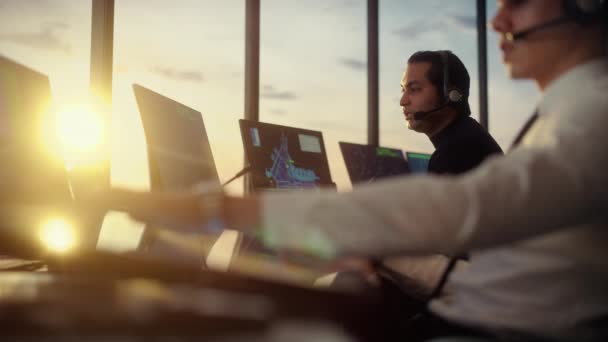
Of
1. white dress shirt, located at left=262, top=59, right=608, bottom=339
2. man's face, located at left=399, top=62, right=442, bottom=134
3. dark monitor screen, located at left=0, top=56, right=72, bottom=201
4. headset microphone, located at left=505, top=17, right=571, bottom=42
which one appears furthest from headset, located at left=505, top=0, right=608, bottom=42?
man's face, located at left=399, top=62, right=442, bottom=134

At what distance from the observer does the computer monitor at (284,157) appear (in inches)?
93.9


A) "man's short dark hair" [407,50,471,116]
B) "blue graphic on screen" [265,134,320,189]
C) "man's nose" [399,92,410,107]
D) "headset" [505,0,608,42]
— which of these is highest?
A: "man's short dark hair" [407,50,471,116]

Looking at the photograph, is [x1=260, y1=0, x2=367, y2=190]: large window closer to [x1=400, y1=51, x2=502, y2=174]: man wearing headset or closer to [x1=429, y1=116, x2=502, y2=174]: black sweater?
[x1=400, y1=51, x2=502, y2=174]: man wearing headset

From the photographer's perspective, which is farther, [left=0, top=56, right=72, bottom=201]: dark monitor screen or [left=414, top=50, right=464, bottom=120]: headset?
[left=414, top=50, right=464, bottom=120]: headset

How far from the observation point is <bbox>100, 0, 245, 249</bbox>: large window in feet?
8.74

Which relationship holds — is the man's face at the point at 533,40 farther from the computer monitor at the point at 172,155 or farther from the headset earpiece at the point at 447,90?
the headset earpiece at the point at 447,90

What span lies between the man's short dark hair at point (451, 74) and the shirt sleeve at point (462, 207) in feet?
6.12

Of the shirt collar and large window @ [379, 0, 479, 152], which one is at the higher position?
large window @ [379, 0, 479, 152]

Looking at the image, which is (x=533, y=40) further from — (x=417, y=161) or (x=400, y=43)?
(x=400, y=43)

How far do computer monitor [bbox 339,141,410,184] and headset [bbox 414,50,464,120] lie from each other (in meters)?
0.69

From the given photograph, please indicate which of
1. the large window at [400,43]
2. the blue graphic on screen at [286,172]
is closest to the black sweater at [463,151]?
the blue graphic on screen at [286,172]

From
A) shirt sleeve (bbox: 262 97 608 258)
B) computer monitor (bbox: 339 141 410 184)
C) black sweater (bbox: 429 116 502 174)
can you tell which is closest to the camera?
shirt sleeve (bbox: 262 97 608 258)

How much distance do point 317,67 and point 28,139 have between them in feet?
9.67

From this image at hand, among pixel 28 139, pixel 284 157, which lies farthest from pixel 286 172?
pixel 28 139
